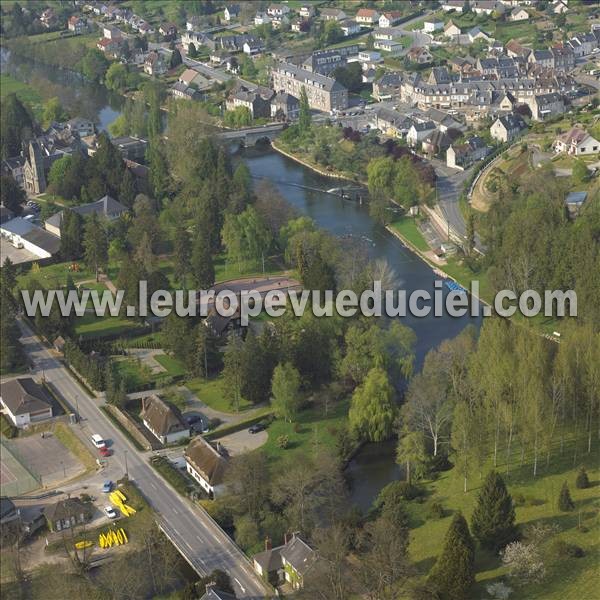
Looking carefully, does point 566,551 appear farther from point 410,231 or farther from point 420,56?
point 420,56

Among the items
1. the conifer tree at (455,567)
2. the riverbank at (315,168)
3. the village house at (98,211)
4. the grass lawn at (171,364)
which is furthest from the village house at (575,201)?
the conifer tree at (455,567)

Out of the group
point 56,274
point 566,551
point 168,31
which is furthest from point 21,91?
point 566,551

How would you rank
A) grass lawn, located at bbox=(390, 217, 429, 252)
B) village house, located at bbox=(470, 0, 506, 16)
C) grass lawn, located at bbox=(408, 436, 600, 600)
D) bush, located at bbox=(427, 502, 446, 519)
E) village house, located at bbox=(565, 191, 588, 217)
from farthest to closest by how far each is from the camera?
village house, located at bbox=(470, 0, 506, 16) → grass lawn, located at bbox=(390, 217, 429, 252) → village house, located at bbox=(565, 191, 588, 217) → bush, located at bbox=(427, 502, 446, 519) → grass lawn, located at bbox=(408, 436, 600, 600)

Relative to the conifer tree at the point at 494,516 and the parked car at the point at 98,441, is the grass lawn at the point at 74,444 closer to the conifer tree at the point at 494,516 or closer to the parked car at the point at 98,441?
the parked car at the point at 98,441

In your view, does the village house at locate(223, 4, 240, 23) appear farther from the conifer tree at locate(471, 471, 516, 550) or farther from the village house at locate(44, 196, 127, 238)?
the conifer tree at locate(471, 471, 516, 550)

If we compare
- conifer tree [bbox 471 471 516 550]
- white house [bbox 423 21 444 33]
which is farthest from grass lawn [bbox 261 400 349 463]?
white house [bbox 423 21 444 33]

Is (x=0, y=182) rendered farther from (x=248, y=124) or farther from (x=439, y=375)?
(x=439, y=375)

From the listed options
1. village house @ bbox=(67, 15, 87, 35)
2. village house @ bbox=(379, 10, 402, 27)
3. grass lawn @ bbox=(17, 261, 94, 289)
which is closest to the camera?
grass lawn @ bbox=(17, 261, 94, 289)
